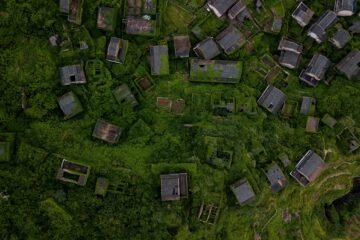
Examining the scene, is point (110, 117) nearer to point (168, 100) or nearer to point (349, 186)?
point (168, 100)

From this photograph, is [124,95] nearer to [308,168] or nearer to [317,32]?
[308,168]

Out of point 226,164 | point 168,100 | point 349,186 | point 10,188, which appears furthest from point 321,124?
point 10,188

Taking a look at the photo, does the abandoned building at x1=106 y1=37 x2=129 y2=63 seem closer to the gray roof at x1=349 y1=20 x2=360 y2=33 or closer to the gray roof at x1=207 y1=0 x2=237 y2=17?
the gray roof at x1=207 y1=0 x2=237 y2=17

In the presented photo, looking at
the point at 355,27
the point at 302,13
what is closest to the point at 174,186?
the point at 302,13

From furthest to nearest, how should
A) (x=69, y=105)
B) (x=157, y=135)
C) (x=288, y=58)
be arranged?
1. (x=288, y=58)
2. (x=157, y=135)
3. (x=69, y=105)

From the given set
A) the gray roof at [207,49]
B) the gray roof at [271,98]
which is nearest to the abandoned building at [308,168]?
the gray roof at [271,98]

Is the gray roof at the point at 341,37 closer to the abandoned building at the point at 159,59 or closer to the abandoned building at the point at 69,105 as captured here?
the abandoned building at the point at 159,59

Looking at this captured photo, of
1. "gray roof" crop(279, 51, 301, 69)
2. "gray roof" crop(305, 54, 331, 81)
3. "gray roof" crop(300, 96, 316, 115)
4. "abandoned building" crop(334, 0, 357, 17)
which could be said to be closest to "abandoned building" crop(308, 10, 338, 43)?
"abandoned building" crop(334, 0, 357, 17)
